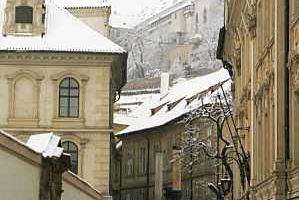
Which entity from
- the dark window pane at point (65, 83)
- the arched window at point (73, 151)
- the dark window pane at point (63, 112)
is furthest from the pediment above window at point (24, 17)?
the arched window at point (73, 151)

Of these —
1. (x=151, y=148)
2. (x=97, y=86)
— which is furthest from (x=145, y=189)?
(x=97, y=86)

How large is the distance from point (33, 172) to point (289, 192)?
16.4 ft

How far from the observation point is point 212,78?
8138cm

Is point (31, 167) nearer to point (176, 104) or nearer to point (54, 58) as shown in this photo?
point (54, 58)

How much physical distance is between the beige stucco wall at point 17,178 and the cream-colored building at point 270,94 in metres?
4.46

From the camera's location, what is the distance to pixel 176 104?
78.0 m

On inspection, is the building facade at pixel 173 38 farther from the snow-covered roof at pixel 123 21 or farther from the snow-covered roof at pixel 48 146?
the snow-covered roof at pixel 48 146

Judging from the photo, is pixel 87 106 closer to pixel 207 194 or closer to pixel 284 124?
pixel 207 194

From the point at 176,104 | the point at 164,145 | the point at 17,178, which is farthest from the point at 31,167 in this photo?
the point at 176,104

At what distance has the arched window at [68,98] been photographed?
4647 centimetres

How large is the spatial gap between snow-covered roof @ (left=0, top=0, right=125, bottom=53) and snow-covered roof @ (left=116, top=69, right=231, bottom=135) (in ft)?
69.2

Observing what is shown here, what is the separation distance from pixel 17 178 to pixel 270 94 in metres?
8.04

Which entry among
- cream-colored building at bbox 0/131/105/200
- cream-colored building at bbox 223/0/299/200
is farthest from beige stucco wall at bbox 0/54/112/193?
cream-colored building at bbox 0/131/105/200

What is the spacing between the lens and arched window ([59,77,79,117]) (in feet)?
152
